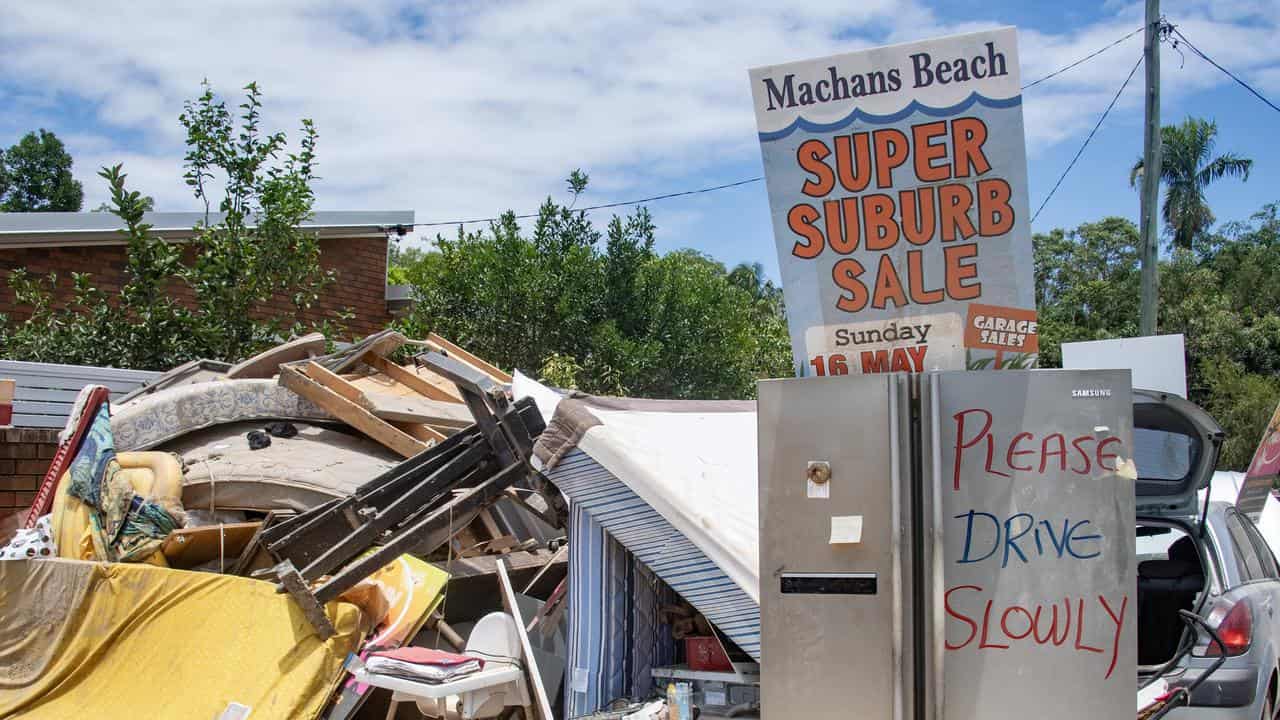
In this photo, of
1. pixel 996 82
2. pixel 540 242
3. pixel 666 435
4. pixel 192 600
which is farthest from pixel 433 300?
pixel 996 82

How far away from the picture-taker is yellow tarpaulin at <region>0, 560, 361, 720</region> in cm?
551

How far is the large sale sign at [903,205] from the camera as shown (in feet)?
12.2

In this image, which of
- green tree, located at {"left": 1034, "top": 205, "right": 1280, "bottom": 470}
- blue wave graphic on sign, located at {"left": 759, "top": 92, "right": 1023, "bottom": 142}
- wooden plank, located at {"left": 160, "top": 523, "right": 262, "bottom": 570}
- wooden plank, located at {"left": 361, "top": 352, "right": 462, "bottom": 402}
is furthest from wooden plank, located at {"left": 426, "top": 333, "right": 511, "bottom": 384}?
green tree, located at {"left": 1034, "top": 205, "right": 1280, "bottom": 470}

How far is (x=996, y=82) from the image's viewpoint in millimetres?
3719

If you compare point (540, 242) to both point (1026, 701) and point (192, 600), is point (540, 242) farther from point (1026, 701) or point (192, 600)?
point (1026, 701)

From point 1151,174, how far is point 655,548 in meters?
11.2

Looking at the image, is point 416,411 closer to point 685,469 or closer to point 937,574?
point 685,469

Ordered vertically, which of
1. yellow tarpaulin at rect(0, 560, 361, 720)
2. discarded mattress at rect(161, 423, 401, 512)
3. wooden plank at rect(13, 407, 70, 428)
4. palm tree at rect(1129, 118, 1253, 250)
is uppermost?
palm tree at rect(1129, 118, 1253, 250)

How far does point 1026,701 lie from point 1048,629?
23 centimetres

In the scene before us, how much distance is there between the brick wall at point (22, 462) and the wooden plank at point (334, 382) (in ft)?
7.45

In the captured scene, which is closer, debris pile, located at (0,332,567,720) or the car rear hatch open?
the car rear hatch open

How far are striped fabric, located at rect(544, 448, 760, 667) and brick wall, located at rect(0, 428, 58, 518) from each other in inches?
234

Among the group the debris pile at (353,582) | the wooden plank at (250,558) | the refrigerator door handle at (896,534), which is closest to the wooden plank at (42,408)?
the debris pile at (353,582)

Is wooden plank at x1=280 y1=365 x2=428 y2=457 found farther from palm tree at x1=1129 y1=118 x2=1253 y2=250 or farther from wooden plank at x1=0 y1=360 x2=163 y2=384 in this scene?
palm tree at x1=1129 y1=118 x2=1253 y2=250
